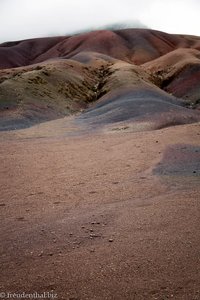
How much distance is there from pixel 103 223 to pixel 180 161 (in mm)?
6074

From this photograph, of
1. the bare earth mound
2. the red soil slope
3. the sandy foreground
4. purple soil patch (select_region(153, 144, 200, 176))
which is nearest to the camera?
the sandy foreground

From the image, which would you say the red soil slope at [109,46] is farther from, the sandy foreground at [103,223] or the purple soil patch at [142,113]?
the sandy foreground at [103,223]

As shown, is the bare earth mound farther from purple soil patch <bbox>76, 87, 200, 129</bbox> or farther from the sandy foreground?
the sandy foreground

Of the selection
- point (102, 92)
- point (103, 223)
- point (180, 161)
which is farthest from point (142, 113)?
point (103, 223)

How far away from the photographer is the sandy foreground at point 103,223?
6117 mm

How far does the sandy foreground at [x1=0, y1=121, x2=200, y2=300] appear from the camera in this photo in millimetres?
6117

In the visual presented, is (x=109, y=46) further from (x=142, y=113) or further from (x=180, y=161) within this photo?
(x=180, y=161)

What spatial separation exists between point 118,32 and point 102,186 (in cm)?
11447

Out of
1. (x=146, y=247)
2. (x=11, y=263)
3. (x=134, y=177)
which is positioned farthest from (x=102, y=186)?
(x=11, y=263)

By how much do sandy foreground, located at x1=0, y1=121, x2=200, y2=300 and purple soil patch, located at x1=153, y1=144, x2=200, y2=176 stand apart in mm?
36

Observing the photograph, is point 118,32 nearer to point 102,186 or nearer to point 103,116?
point 103,116

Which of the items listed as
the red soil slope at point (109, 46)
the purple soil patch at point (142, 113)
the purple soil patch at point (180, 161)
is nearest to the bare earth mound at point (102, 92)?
the purple soil patch at point (142, 113)

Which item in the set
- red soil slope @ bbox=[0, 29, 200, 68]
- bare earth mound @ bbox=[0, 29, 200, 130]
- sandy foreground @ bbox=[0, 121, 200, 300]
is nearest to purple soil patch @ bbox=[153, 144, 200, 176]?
sandy foreground @ bbox=[0, 121, 200, 300]

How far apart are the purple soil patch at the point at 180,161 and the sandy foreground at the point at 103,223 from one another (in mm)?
36
